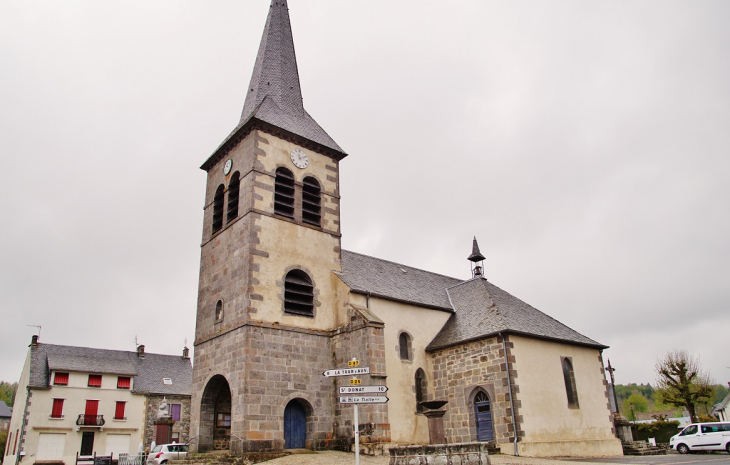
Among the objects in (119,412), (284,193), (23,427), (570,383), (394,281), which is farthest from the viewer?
(119,412)

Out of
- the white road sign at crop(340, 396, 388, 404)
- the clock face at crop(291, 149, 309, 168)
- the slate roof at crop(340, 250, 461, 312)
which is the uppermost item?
the clock face at crop(291, 149, 309, 168)

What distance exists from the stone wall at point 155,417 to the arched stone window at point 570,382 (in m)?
27.2

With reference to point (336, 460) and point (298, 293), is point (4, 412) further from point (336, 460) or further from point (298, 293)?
point (336, 460)

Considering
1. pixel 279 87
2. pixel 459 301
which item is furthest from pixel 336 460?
pixel 279 87

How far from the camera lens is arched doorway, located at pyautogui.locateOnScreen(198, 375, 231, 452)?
17692mm

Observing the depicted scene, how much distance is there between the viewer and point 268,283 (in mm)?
17672

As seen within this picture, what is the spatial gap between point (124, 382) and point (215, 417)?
23.0 m

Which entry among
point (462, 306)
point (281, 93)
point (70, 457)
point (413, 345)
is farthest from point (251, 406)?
point (70, 457)

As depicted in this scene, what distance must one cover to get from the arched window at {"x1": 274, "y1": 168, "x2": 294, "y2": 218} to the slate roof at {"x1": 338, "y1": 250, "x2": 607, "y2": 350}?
318cm

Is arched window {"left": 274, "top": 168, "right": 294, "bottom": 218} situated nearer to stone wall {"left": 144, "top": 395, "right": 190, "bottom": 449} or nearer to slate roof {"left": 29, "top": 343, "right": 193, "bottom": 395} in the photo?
slate roof {"left": 29, "top": 343, "right": 193, "bottom": 395}

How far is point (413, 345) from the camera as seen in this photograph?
20.2 m

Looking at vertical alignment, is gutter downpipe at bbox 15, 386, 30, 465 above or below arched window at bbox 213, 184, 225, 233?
below

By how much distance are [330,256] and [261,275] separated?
334 centimetres

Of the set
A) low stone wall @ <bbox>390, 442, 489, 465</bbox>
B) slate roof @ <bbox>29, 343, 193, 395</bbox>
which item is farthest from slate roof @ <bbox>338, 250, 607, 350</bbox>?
slate roof @ <bbox>29, 343, 193, 395</bbox>
